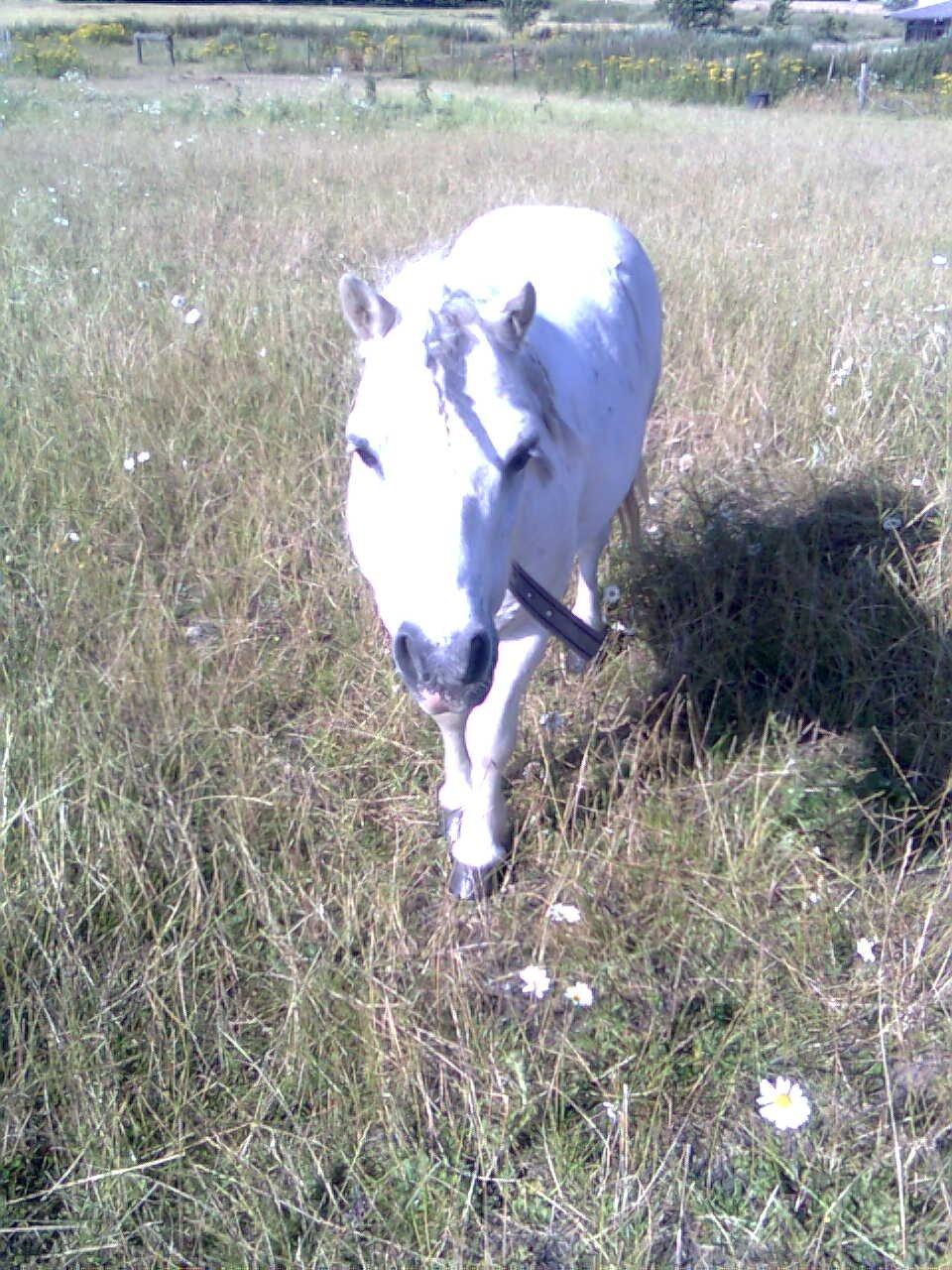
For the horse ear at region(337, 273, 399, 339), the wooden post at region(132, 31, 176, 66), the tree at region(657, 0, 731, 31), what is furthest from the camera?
the tree at region(657, 0, 731, 31)

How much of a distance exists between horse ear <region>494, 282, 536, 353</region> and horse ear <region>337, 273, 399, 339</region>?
0.65 ft

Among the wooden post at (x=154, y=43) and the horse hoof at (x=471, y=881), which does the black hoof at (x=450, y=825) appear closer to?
the horse hoof at (x=471, y=881)

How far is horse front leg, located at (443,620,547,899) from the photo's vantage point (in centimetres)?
212

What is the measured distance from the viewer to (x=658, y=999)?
5.85 feet

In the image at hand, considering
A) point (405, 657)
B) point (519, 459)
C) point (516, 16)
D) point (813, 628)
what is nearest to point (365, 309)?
point (519, 459)

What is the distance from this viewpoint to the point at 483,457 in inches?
57.9

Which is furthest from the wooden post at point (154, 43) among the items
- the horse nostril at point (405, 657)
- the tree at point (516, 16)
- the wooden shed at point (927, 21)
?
the horse nostril at point (405, 657)

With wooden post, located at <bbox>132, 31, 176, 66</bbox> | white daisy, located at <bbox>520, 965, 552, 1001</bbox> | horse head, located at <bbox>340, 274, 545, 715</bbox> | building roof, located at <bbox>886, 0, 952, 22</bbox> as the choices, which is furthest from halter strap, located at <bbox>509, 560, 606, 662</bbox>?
building roof, located at <bbox>886, 0, 952, 22</bbox>

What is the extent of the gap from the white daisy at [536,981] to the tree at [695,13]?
51.4 m

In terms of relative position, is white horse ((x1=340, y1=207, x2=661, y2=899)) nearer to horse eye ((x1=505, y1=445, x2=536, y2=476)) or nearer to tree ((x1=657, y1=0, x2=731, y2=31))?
horse eye ((x1=505, y1=445, x2=536, y2=476))

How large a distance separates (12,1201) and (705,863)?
1.44 metres

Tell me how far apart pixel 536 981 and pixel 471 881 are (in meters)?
0.39

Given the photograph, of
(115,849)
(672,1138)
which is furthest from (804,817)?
(115,849)

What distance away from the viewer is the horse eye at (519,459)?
1.54 m
